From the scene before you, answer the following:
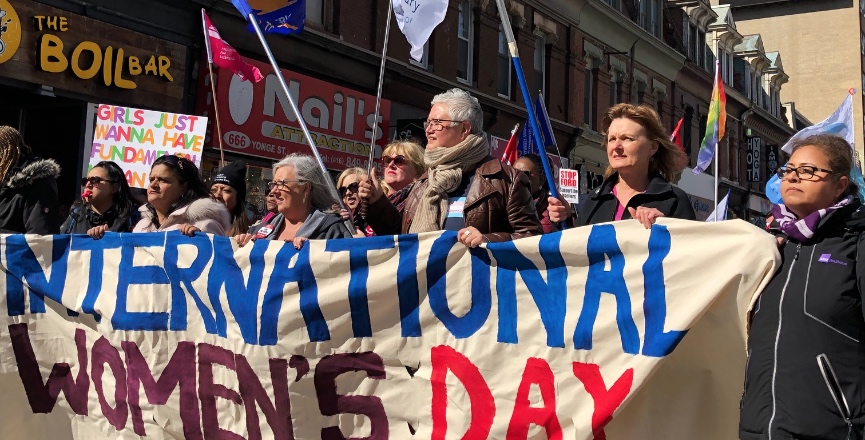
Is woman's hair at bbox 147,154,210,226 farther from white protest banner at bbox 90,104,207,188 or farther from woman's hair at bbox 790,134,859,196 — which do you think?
woman's hair at bbox 790,134,859,196

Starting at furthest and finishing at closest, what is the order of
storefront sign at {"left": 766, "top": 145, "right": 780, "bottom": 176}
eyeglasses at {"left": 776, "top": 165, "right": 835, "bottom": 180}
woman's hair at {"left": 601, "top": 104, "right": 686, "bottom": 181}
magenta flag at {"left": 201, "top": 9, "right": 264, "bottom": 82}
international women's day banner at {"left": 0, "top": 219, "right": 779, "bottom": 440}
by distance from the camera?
storefront sign at {"left": 766, "top": 145, "right": 780, "bottom": 176} < magenta flag at {"left": 201, "top": 9, "right": 264, "bottom": 82} < woman's hair at {"left": 601, "top": 104, "right": 686, "bottom": 181} < international women's day banner at {"left": 0, "top": 219, "right": 779, "bottom": 440} < eyeglasses at {"left": 776, "top": 165, "right": 835, "bottom": 180}

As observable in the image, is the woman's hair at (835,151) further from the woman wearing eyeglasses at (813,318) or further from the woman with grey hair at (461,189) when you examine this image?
the woman with grey hair at (461,189)

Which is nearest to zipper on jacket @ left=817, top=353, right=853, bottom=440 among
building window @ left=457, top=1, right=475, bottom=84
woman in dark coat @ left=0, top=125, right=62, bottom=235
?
woman in dark coat @ left=0, top=125, right=62, bottom=235

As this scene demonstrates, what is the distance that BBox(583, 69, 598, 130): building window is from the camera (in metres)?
24.1

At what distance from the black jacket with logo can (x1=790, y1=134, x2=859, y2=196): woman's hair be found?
12 cm

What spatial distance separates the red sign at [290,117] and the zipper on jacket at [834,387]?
1012 cm

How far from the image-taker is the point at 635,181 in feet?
12.4

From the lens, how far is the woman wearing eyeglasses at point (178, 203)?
15.6 ft

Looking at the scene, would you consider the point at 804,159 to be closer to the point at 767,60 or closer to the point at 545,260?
the point at 545,260

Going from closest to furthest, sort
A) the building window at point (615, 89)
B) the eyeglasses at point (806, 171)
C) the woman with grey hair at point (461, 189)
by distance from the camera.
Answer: the eyeglasses at point (806, 171), the woman with grey hair at point (461, 189), the building window at point (615, 89)

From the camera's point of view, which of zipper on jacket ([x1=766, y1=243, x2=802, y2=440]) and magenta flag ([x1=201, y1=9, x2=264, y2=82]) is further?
magenta flag ([x1=201, y1=9, x2=264, y2=82])

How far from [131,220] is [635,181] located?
3122 millimetres

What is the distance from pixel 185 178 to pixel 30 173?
975mm

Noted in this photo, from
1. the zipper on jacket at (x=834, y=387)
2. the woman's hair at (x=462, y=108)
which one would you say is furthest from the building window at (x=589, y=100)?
the zipper on jacket at (x=834, y=387)
